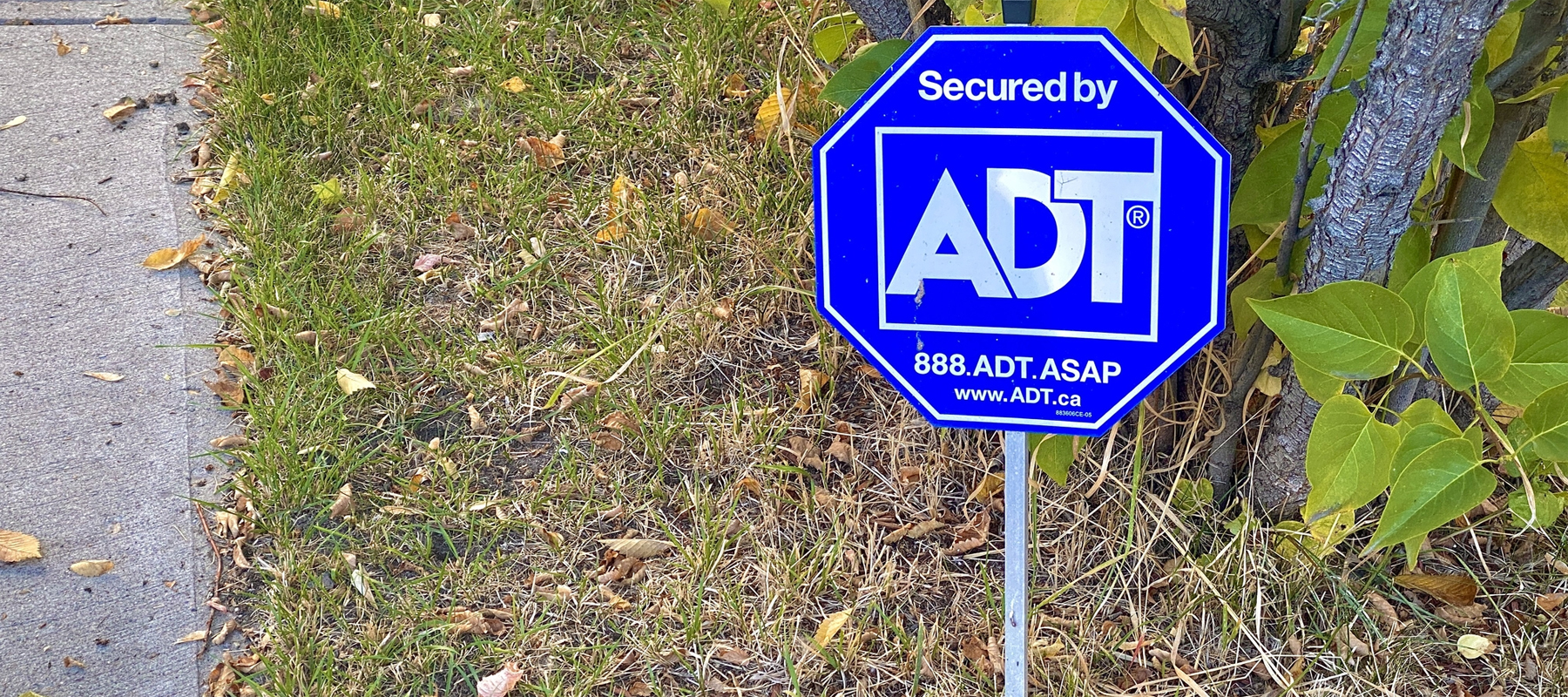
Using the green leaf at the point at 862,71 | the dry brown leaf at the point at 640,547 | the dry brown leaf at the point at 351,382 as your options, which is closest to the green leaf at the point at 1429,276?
the green leaf at the point at 862,71

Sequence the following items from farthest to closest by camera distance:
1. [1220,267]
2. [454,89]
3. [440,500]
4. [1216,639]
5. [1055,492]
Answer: [454,89]
[440,500]
[1055,492]
[1216,639]
[1220,267]

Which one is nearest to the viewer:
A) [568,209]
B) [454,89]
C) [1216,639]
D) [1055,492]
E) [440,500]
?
[1216,639]

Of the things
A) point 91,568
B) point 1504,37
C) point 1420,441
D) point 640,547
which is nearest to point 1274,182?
point 1504,37

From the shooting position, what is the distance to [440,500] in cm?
241

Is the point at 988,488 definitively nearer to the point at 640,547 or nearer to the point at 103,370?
the point at 640,547

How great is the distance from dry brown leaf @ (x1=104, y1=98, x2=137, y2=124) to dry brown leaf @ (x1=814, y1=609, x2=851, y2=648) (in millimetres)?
2846

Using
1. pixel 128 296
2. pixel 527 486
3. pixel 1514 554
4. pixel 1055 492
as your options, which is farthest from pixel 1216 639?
pixel 128 296

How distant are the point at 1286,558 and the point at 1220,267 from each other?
949 millimetres

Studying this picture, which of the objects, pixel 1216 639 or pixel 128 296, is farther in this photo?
pixel 128 296

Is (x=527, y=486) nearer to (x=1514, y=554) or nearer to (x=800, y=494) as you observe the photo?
(x=800, y=494)

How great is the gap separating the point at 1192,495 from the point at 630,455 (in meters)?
1.14

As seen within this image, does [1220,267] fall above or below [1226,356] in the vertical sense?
above

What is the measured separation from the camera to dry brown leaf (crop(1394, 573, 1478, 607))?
201cm

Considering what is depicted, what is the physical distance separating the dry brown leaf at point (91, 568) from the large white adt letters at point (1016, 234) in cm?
A: 187
